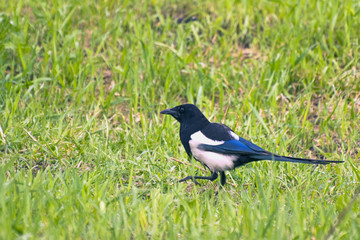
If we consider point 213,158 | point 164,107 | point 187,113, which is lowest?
point 164,107

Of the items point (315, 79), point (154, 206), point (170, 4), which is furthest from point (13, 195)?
point (170, 4)

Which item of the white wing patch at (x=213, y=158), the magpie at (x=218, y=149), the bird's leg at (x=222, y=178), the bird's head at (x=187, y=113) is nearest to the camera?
the magpie at (x=218, y=149)

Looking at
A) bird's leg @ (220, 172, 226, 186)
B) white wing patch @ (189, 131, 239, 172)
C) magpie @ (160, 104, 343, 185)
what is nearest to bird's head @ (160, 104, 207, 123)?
magpie @ (160, 104, 343, 185)

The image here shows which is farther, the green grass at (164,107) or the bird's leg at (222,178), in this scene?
the bird's leg at (222,178)

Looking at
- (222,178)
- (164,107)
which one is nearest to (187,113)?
(222,178)

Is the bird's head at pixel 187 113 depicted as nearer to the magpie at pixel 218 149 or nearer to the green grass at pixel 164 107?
the magpie at pixel 218 149

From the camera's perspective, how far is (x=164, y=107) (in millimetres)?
5711

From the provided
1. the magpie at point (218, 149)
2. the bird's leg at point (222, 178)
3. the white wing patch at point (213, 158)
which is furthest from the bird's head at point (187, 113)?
the bird's leg at point (222, 178)

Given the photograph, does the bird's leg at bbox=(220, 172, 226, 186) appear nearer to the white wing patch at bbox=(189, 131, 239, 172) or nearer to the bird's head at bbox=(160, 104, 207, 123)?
the white wing patch at bbox=(189, 131, 239, 172)

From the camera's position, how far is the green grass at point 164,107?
3168mm

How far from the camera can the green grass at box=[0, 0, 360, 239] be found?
3168 millimetres

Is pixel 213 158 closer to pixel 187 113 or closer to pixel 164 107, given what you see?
pixel 187 113

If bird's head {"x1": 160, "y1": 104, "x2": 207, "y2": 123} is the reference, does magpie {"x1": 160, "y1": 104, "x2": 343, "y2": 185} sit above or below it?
below

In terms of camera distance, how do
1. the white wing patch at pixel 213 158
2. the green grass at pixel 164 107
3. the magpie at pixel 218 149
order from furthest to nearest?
the white wing patch at pixel 213 158
the magpie at pixel 218 149
the green grass at pixel 164 107
